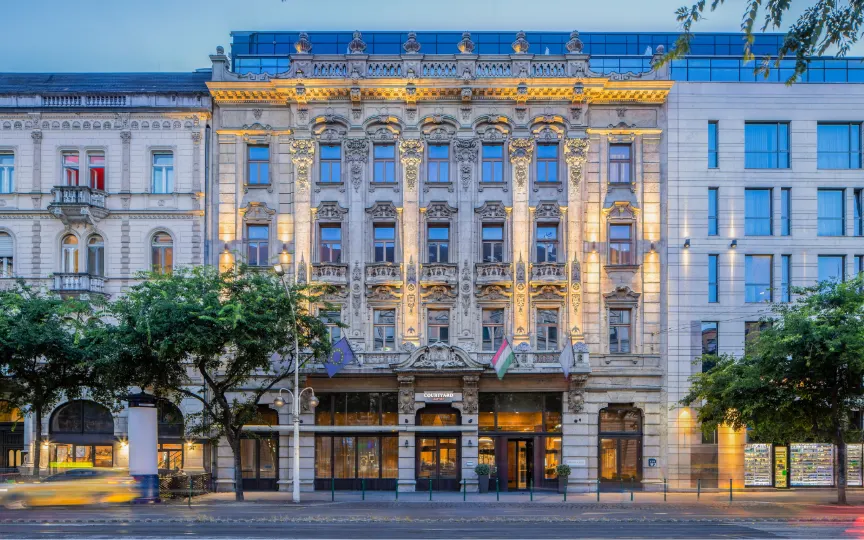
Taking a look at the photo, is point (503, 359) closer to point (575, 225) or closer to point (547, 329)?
point (547, 329)

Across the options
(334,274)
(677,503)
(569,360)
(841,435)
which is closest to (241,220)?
(334,274)

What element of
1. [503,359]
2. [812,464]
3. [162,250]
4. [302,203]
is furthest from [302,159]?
[812,464]

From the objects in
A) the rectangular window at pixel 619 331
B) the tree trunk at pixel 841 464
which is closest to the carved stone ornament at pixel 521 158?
the rectangular window at pixel 619 331

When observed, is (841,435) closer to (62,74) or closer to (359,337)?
(359,337)

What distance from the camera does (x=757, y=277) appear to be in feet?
132

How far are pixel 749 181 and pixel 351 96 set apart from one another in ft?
66.1

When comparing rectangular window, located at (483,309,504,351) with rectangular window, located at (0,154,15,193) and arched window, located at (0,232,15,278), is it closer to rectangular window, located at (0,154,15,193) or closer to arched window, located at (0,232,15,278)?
arched window, located at (0,232,15,278)

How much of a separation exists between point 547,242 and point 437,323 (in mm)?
6753

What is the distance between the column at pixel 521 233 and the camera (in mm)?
39469

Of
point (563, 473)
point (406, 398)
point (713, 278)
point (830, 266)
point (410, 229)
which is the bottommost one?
point (563, 473)

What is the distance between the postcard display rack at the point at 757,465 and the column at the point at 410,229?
674 inches

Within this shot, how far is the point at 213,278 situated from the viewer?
33750 mm

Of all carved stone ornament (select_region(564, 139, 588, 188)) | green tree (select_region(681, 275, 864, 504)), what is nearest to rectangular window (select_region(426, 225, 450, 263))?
carved stone ornament (select_region(564, 139, 588, 188))

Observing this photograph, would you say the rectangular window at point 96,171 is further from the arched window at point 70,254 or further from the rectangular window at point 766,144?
the rectangular window at point 766,144
